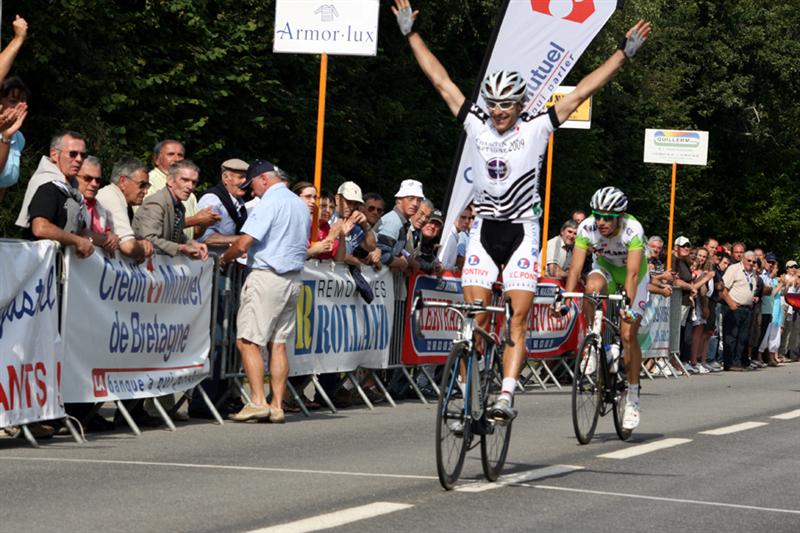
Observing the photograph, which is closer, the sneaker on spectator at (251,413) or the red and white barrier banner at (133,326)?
the red and white barrier banner at (133,326)

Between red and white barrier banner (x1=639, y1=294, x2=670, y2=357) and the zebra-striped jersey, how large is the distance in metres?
14.5

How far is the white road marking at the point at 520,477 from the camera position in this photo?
934 centimetres

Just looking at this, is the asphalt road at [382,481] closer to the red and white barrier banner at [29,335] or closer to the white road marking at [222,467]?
the white road marking at [222,467]

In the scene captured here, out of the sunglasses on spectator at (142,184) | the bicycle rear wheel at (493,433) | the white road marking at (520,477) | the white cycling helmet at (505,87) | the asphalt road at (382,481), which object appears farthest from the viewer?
the sunglasses on spectator at (142,184)

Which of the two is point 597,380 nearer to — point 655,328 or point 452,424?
point 452,424

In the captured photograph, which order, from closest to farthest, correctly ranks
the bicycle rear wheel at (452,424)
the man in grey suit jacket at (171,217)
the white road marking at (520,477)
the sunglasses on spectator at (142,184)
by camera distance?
the bicycle rear wheel at (452,424) < the white road marking at (520,477) < the man in grey suit jacket at (171,217) < the sunglasses on spectator at (142,184)

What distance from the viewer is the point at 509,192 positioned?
9.92 m

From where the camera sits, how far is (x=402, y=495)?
8891 mm

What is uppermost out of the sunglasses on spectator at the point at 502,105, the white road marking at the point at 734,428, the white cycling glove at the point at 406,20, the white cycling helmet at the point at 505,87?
the white cycling glove at the point at 406,20

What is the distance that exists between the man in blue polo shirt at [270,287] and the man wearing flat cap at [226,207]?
22.0 inches

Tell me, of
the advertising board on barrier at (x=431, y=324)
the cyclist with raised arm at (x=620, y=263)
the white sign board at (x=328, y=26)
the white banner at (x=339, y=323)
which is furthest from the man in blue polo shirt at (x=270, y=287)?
the advertising board on barrier at (x=431, y=324)

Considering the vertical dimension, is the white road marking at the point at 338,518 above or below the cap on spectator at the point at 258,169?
below

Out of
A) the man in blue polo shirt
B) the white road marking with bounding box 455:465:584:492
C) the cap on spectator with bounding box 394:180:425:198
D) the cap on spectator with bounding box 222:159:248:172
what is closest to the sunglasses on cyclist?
the man in blue polo shirt

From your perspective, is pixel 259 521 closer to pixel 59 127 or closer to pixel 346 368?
pixel 346 368
